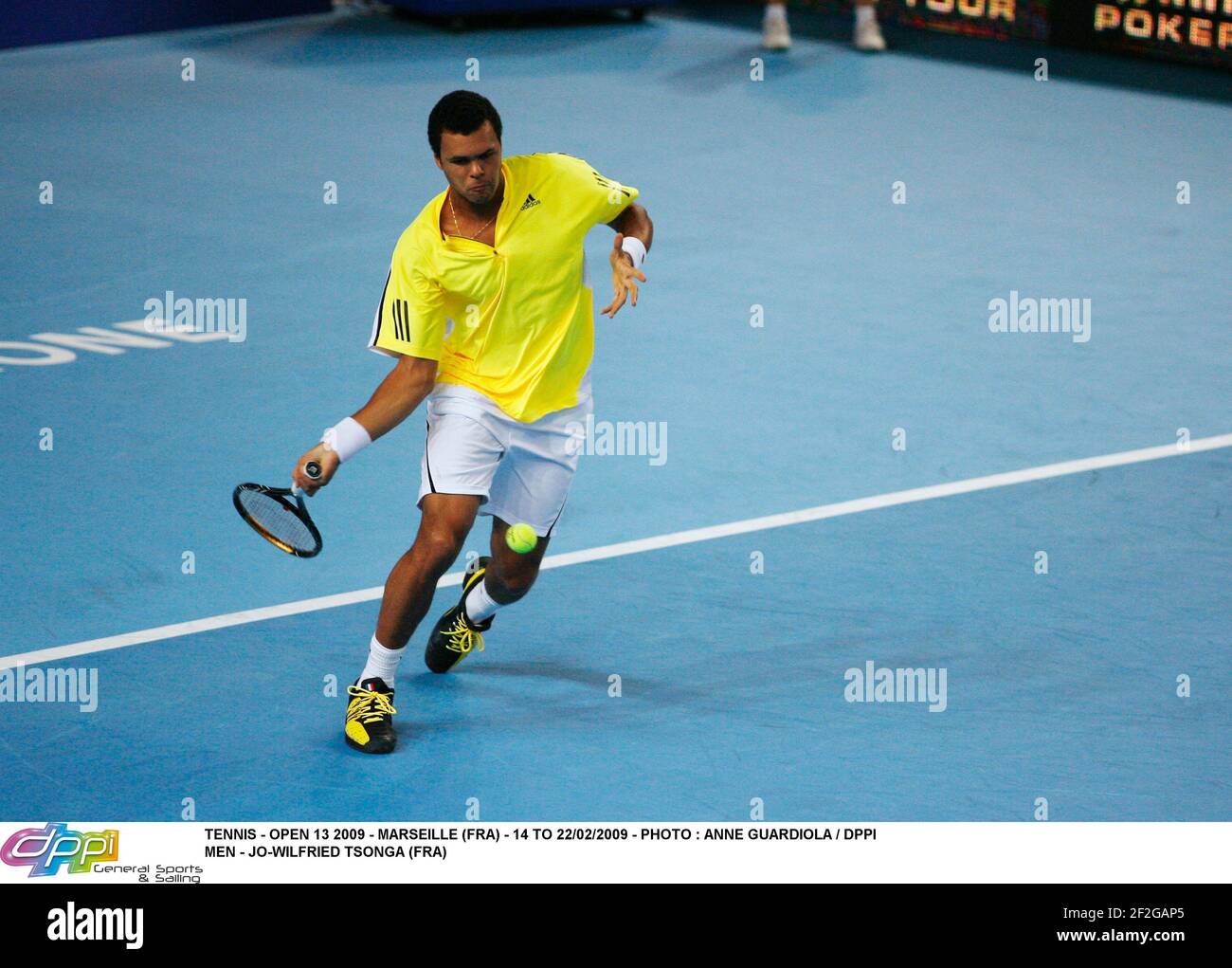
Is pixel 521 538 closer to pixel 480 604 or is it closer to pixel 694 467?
pixel 480 604

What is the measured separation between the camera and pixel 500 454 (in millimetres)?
6379

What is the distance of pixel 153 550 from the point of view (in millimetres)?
7762

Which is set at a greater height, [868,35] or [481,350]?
[868,35]

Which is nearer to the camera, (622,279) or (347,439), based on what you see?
(347,439)

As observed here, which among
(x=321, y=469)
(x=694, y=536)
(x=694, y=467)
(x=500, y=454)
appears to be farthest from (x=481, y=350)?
(x=694, y=467)

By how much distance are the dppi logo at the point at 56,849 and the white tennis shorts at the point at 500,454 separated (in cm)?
153

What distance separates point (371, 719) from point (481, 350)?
4.19ft

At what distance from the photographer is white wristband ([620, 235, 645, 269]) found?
6.36 metres

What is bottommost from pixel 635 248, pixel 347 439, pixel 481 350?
pixel 347 439

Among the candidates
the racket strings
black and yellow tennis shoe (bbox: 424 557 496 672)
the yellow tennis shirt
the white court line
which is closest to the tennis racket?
the racket strings

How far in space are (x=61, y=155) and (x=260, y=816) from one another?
9379 millimetres

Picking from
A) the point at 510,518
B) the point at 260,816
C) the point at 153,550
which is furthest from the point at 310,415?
the point at 260,816

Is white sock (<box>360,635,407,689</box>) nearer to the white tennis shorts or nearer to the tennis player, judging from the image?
the tennis player

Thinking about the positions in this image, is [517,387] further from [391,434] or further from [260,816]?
[391,434]
